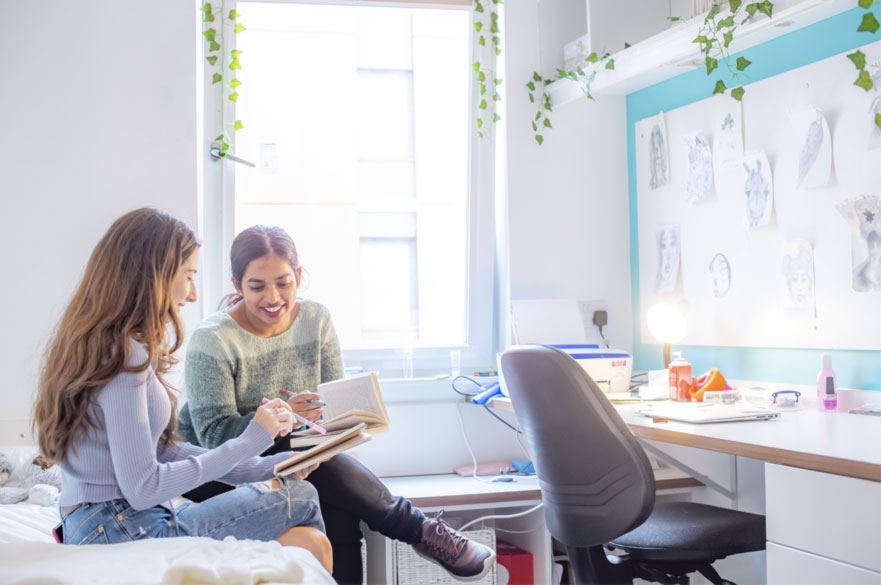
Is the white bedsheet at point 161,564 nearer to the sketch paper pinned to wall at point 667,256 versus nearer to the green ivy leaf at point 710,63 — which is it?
the green ivy leaf at point 710,63

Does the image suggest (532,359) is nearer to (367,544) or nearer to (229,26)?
(367,544)

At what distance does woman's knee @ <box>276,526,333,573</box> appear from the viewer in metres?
1.85

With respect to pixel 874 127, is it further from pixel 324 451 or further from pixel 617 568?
pixel 324 451

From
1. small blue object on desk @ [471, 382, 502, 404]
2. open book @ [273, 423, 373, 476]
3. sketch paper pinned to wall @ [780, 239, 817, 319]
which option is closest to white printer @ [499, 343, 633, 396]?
small blue object on desk @ [471, 382, 502, 404]

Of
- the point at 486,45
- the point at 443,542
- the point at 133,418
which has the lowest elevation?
the point at 443,542

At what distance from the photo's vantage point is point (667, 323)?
2770 mm

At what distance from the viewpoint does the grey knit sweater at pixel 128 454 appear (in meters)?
1.57

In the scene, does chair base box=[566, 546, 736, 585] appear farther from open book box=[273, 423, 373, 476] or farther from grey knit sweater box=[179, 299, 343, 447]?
grey knit sweater box=[179, 299, 343, 447]

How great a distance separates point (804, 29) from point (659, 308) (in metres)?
0.95

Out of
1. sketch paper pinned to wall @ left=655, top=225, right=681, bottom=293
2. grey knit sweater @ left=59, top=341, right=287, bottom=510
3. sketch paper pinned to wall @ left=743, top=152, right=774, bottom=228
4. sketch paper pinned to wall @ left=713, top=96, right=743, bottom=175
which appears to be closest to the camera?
grey knit sweater @ left=59, top=341, right=287, bottom=510

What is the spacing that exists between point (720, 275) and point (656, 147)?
0.59 m

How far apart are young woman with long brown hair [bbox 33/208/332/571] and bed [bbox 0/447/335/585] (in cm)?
19

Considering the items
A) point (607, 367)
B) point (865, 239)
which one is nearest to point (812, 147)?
point (865, 239)

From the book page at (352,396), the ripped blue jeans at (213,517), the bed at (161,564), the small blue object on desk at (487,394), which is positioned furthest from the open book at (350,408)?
the small blue object on desk at (487,394)
